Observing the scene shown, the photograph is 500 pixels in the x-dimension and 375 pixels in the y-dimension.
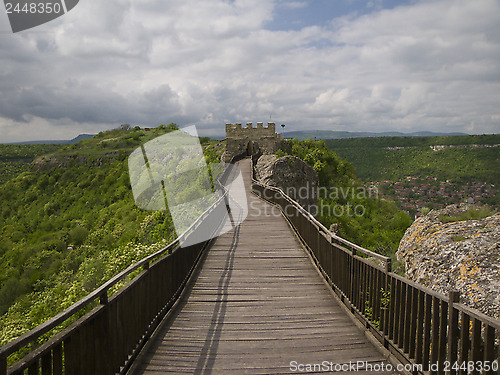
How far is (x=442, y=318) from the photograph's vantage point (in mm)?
3129

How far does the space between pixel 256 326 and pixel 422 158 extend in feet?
331

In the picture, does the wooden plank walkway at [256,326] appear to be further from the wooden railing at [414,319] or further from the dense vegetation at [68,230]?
the dense vegetation at [68,230]

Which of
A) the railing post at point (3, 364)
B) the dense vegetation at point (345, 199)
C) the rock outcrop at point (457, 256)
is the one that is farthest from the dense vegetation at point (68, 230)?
the dense vegetation at point (345, 199)

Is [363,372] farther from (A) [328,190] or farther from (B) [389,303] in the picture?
(A) [328,190]

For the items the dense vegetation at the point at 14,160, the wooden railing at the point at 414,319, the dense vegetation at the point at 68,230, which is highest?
the dense vegetation at the point at 14,160

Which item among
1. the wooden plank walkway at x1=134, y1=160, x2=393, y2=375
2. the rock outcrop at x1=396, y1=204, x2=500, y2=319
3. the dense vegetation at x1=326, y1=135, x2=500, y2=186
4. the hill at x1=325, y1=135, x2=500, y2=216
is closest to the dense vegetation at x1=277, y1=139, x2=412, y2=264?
the hill at x1=325, y1=135, x2=500, y2=216

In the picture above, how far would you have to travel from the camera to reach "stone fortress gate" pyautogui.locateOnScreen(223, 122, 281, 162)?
43.5 m

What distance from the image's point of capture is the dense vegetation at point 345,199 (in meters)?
35.5

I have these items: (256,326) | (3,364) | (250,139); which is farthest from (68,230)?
(3,364)

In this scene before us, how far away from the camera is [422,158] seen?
9294cm

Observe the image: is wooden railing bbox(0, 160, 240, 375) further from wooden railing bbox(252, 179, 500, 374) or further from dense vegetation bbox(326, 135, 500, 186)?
dense vegetation bbox(326, 135, 500, 186)

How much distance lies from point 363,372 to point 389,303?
87 centimetres

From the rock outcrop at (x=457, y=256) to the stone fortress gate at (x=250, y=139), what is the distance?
121 ft

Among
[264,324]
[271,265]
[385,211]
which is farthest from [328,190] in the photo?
[264,324]
